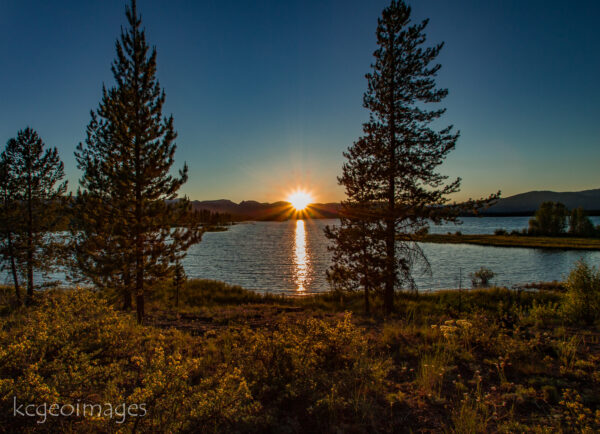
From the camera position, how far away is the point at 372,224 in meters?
13.7

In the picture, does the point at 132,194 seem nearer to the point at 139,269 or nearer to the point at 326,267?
the point at 139,269

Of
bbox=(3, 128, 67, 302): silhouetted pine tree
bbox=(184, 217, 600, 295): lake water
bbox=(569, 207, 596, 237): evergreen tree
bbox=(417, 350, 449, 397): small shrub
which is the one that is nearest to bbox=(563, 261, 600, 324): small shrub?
bbox=(417, 350, 449, 397): small shrub

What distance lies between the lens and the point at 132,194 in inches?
429

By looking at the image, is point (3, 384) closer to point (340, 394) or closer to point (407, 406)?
point (340, 394)

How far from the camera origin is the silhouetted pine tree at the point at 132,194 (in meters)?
10.5

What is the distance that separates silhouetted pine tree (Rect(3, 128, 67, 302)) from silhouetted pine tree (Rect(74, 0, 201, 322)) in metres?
10.4

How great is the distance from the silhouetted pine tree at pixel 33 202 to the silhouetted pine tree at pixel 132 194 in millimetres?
10443

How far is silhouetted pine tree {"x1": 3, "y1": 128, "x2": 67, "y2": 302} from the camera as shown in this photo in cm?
1792

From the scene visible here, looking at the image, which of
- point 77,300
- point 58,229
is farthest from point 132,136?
point 58,229

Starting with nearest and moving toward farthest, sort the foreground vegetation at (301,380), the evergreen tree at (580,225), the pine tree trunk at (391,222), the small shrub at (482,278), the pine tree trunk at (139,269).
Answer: the foreground vegetation at (301,380) → the pine tree trunk at (139,269) → the pine tree trunk at (391,222) → the small shrub at (482,278) → the evergreen tree at (580,225)

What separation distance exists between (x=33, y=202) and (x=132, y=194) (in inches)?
566

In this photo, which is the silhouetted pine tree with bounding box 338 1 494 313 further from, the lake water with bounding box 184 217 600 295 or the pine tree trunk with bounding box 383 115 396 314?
the lake water with bounding box 184 217 600 295

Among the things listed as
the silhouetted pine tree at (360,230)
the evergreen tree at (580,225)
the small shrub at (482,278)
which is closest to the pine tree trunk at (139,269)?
the silhouetted pine tree at (360,230)

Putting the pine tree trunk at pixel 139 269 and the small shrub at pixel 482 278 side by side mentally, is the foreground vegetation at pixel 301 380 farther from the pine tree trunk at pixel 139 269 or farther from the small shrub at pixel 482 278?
the small shrub at pixel 482 278
